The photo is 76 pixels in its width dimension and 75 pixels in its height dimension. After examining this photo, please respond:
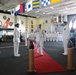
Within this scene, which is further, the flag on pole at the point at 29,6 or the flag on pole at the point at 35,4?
the flag on pole at the point at 29,6

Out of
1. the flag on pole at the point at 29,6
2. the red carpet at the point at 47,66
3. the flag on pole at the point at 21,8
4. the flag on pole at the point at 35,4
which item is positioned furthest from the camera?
the flag on pole at the point at 21,8

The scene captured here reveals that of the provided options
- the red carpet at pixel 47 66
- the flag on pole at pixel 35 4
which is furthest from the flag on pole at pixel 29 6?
the red carpet at pixel 47 66

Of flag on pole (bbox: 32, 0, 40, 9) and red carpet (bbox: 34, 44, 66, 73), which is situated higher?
flag on pole (bbox: 32, 0, 40, 9)

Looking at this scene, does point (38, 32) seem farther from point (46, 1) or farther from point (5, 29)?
point (5, 29)

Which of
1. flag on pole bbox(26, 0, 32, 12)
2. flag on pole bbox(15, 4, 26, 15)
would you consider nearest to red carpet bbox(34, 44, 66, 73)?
flag on pole bbox(26, 0, 32, 12)

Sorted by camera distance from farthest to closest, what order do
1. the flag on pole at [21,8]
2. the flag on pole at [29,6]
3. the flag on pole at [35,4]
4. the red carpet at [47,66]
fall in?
1. the flag on pole at [21,8]
2. the flag on pole at [29,6]
3. the flag on pole at [35,4]
4. the red carpet at [47,66]

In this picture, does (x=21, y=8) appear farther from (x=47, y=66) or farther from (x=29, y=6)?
(x=47, y=66)

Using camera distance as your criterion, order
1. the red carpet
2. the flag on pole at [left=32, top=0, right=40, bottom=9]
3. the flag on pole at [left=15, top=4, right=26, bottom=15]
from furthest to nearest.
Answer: the flag on pole at [left=15, top=4, right=26, bottom=15], the flag on pole at [left=32, top=0, right=40, bottom=9], the red carpet

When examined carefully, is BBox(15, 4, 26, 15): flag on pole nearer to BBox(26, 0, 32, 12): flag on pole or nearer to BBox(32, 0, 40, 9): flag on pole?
BBox(26, 0, 32, 12): flag on pole

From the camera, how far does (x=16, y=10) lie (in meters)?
17.8

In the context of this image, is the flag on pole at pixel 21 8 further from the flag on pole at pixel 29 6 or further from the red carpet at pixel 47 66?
the red carpet at pixel 47 66

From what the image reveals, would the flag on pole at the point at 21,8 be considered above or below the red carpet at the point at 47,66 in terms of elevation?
above

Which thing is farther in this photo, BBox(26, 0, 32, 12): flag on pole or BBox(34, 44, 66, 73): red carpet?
BBox(26, 0, 32, 12): flag on pole

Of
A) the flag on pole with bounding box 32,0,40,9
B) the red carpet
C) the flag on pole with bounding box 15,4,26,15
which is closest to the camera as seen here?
the red carpet
